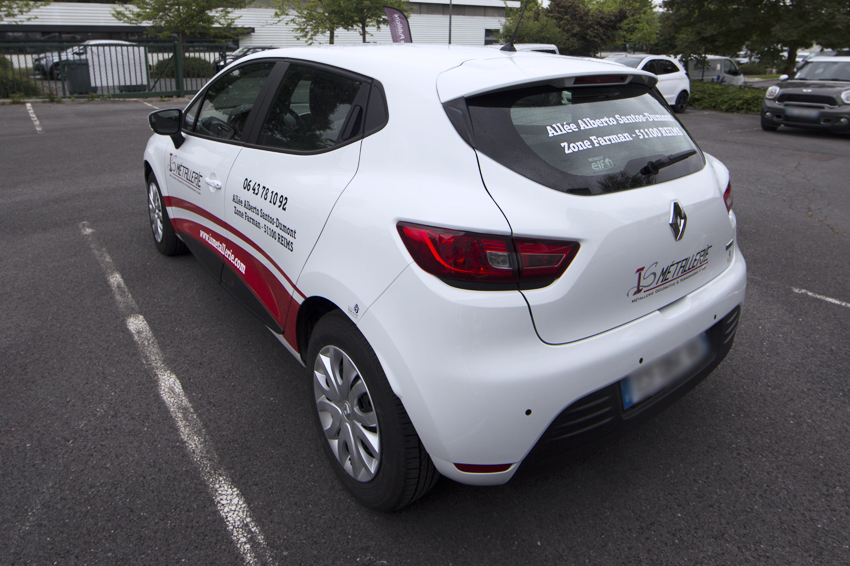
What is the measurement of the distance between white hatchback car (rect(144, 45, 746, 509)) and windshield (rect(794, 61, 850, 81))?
42.9 feet

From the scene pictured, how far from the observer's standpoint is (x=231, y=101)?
11.3 feet

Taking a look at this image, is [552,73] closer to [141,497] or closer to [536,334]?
[536,334]

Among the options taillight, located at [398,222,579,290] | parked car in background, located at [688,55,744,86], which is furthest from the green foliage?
taillight, located at [398,222,579,290]

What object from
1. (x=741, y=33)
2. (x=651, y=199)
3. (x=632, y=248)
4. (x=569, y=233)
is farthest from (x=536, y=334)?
(x=741, y=33)

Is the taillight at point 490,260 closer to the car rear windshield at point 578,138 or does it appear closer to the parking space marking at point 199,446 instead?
the car rear windshield at point 578,138

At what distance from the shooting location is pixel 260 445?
107 inches

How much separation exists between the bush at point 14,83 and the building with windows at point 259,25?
18.3 m

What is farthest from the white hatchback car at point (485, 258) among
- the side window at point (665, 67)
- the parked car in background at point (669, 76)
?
the side window at point (665, 67)

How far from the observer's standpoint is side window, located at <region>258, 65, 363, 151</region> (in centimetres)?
249

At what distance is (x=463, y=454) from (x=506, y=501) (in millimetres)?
666

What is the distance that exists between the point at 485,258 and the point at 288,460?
1.42 metres

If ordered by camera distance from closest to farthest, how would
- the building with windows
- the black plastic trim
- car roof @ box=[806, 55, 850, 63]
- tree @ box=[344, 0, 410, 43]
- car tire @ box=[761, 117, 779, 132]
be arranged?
the black plastic trim, car roof @ box=[806, 55, 850, 63], car tire @ box=[761, 117, 779, 132], tree @ box=[344, 0, 410, 43], the building with windows

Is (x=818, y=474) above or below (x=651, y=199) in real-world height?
below

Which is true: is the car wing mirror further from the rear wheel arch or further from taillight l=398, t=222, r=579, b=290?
taillight l=398, t=222, r=579, b=290
